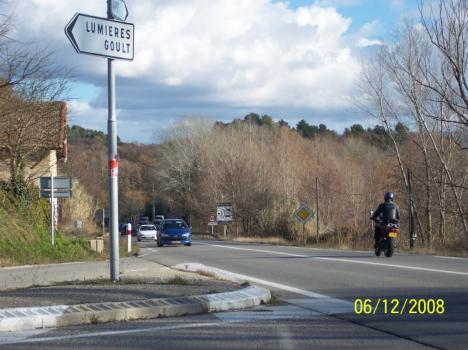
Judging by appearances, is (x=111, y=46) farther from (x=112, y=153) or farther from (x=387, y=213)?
(x=387, y=213)

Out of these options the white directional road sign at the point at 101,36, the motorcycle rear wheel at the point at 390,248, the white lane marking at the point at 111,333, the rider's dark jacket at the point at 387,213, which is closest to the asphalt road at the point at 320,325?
the white lane marking at the point at 111,333

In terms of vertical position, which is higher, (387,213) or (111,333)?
(387,213)

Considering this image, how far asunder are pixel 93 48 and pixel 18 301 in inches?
165

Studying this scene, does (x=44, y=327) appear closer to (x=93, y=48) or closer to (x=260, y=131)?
(x=93, y=48)

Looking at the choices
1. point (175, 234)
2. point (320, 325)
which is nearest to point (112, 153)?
point (320, 325)

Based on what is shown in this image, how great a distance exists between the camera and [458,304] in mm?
10133

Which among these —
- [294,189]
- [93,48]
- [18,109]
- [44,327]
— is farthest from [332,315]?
[294,189]

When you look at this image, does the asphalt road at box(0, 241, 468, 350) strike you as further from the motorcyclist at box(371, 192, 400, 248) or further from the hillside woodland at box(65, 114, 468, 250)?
the hillside woodland at box(65, 114, 468, 250)

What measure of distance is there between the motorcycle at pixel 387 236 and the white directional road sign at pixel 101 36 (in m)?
10.0

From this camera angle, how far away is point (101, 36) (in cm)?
1118

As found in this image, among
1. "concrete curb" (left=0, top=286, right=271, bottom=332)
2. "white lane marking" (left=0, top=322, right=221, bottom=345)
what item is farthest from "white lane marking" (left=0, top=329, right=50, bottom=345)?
"concrete curb" (left=0, top=286, right=271, bottom=332)
